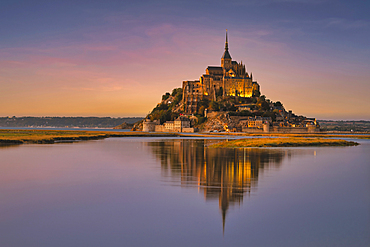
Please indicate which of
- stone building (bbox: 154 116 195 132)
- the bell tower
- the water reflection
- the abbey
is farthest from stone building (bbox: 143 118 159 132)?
the water reflection

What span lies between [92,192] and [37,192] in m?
2.48

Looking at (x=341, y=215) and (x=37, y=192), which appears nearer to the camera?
(x=341, y=215)

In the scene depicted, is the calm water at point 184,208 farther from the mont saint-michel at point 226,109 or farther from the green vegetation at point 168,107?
the green vegetation at point 168,107

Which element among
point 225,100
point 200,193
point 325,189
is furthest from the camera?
point 225,100

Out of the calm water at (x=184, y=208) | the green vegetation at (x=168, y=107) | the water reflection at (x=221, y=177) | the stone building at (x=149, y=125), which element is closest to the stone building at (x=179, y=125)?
the green vegetation at (x=168, y=107)

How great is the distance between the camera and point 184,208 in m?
12.7

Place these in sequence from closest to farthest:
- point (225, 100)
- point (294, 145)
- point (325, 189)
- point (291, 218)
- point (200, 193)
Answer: point (291, 218)
point (200, 193)
point (325, 189)
point (294, 145)
point (225, 100)

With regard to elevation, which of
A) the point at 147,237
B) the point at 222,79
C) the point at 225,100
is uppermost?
the point at 222,79

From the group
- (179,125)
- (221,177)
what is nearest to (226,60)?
(179,125)

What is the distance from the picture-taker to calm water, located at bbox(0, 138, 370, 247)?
973cm

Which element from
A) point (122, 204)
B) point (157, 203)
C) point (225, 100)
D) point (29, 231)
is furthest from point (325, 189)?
point (225, 100)

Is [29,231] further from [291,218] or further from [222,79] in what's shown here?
[222,79]

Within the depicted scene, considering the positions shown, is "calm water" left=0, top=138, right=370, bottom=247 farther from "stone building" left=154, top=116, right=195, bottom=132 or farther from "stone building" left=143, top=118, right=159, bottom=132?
"stone building" left=143, top=118, right=159, bottom=132

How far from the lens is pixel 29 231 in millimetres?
10133
